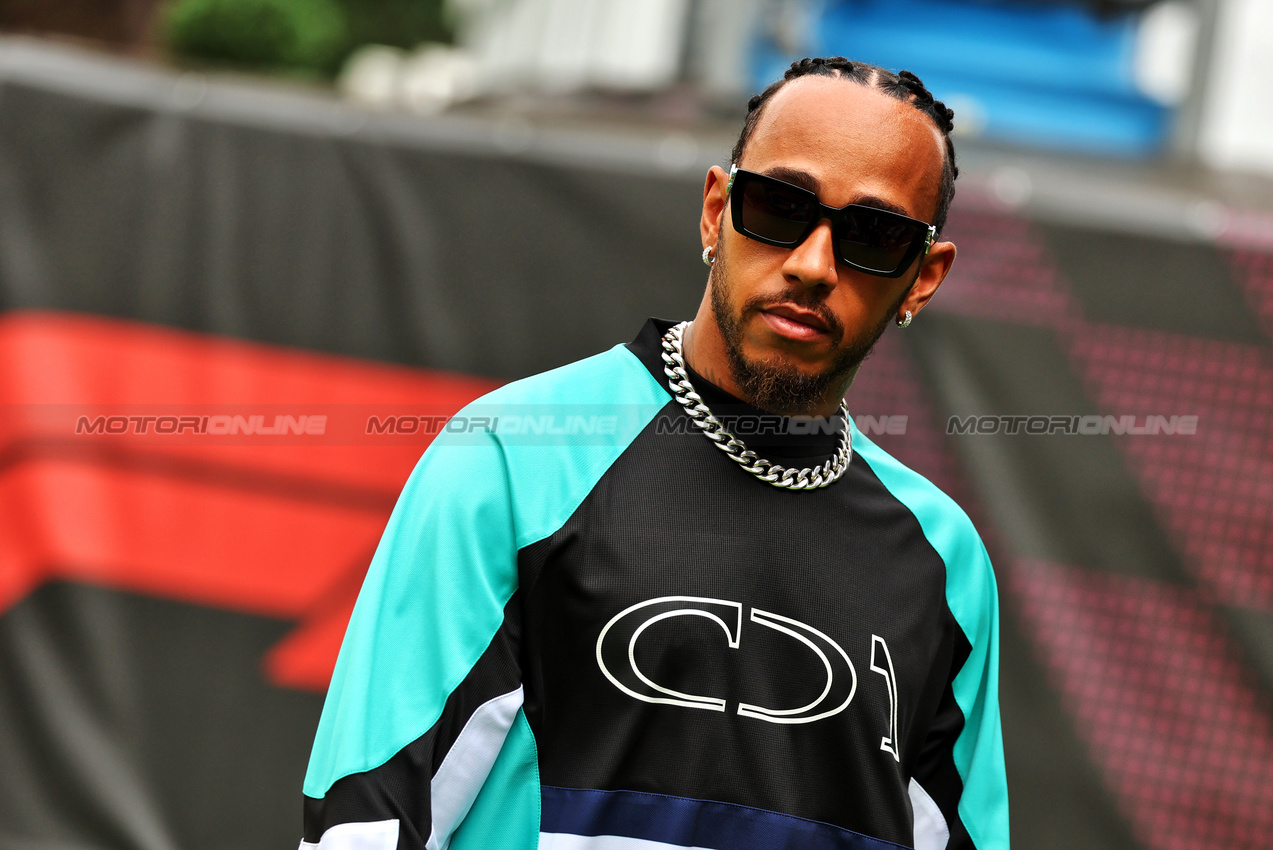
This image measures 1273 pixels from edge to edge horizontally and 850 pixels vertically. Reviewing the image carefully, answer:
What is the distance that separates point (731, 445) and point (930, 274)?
44 cm

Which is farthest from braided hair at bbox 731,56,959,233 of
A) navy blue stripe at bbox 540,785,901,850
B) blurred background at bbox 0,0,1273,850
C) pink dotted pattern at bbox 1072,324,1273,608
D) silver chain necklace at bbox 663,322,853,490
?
pink dotted pattern at bbox 1072,324,1273,608

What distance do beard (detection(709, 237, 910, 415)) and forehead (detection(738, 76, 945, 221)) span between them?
5.9 inches

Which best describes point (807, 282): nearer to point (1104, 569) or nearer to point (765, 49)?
point (1104, 569)

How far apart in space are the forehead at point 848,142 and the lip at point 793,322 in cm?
16

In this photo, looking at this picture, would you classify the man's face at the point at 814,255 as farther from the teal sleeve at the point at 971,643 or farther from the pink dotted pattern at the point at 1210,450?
the pink dotted pattern at the point at 1210,450

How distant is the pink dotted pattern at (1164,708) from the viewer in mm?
3227

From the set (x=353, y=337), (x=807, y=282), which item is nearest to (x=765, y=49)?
(x=353, y=337)

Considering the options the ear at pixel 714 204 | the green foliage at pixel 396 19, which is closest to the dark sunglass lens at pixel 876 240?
the ear at pixel 714 204

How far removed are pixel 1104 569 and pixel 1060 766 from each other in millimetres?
585

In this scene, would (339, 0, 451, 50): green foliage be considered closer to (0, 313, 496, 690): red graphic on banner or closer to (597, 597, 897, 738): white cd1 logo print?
(0, 313, 496, 690): red graphic on banner

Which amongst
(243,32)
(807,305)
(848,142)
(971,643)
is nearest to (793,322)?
(807,305)

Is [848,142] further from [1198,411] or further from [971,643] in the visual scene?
[1198,411]

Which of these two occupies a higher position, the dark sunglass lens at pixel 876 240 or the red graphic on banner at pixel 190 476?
the dark sunglass lens at pixel 876 240

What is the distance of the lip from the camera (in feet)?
5.02
